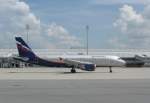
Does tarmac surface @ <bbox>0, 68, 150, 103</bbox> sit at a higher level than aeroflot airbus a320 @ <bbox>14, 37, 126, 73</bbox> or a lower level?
lower

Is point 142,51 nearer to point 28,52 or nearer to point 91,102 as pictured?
point 28,52

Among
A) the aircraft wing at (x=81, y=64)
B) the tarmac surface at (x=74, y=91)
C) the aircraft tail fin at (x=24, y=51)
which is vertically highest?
the aircraft tail fin at (x=24, y=51)

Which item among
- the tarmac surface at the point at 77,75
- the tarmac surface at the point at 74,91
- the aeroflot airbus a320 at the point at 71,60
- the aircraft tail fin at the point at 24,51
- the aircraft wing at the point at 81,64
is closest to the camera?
the tarmac surface at the point at 74,91

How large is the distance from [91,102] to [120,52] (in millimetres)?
116639

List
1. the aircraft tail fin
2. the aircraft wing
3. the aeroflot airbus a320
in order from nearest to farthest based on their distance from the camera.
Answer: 1. the aircraft wing
2. the aeroflot airbus a320
3. the aircraft tail fin

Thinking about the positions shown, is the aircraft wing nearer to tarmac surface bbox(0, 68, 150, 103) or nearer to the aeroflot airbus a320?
the aeroflot airbus a320

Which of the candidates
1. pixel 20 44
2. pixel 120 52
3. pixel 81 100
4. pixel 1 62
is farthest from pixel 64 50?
pixel 81 100

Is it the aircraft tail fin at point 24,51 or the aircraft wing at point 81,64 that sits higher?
the aircraft tail fin at point 24,51

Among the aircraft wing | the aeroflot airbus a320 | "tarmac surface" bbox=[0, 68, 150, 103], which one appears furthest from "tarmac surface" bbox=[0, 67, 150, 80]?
"tarmac surface" bbox=[0, 68, 150, 103]

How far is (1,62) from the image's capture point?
112 m

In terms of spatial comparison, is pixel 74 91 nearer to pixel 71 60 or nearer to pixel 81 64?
pixel 81 64

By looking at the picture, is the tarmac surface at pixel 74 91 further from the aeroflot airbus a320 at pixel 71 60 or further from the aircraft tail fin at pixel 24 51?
the aircraft tail fin at pixel 24 51

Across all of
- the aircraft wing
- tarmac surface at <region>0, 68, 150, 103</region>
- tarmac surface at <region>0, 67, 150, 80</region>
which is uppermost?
the aircraft wing

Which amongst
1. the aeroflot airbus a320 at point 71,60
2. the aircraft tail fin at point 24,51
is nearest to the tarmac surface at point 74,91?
the aeroflot airbus a320 at point 71,60
